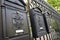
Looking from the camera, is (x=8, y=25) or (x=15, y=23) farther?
(x=15, y=23)

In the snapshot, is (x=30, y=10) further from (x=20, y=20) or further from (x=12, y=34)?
(x=12, y=34)

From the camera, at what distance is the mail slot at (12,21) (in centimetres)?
119

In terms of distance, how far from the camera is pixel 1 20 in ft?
3.86

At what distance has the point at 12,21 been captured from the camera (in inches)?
52.6

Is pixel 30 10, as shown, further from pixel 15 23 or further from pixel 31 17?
pixel 15 23

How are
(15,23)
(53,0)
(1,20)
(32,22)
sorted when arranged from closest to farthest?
1. (1,20)
2. (15,23)
3. (32,22)
4. (53,0)

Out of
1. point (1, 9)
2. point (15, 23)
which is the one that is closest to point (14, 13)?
point (15, 23)

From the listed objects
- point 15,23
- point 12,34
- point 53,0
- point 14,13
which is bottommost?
point 12,34

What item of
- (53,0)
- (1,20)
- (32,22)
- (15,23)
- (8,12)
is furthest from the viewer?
(53,0)

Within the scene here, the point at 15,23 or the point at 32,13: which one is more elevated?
the point at 32,13

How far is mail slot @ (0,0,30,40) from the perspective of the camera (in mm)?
1193

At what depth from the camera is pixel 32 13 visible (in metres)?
1.91

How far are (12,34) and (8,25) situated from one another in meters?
0.11

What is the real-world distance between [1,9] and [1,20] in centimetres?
10
